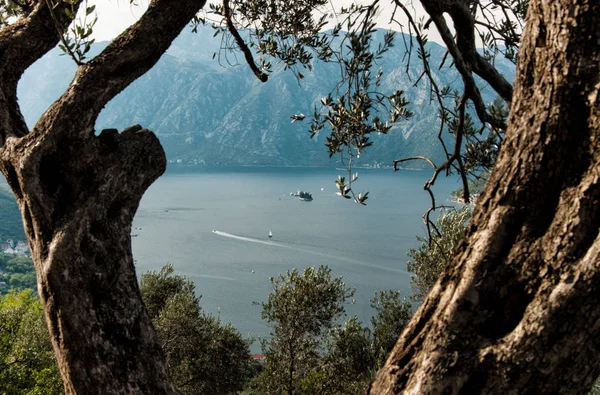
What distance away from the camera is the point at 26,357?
16266 mm

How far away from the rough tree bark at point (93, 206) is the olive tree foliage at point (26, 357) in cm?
1318

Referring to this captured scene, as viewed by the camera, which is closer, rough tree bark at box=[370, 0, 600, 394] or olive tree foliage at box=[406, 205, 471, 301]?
rough tree bark at box=[370, 0, 600, 394]

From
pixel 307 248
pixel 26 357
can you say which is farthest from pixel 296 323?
pixel 307 248

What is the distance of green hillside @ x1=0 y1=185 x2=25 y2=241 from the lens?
81.8m

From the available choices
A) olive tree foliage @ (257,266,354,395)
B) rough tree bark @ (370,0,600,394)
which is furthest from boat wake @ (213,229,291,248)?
rough tree bark @ (370,0,600,394)

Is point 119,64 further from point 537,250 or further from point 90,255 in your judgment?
point 537,250

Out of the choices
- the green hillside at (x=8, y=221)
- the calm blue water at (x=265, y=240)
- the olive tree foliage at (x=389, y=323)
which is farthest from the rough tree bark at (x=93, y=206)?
the green hillside at (x=8, y=221)

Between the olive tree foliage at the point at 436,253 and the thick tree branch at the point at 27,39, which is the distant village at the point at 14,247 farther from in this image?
the thick tree branch at the point at 27,39

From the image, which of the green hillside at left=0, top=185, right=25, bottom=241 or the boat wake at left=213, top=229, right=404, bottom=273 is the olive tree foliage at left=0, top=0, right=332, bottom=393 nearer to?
the boat wake at left=213, top=229, right=404, bottom=273

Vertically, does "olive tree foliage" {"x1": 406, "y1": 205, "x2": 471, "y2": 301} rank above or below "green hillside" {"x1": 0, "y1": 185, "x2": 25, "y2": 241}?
above

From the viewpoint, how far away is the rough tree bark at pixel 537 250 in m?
1.51

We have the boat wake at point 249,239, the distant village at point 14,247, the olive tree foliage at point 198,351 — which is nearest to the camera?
the olive tree foliage at point 198,351

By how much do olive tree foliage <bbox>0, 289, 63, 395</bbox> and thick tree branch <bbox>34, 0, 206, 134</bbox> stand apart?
1329 cm

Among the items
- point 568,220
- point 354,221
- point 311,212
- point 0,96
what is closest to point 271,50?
point 0,96
